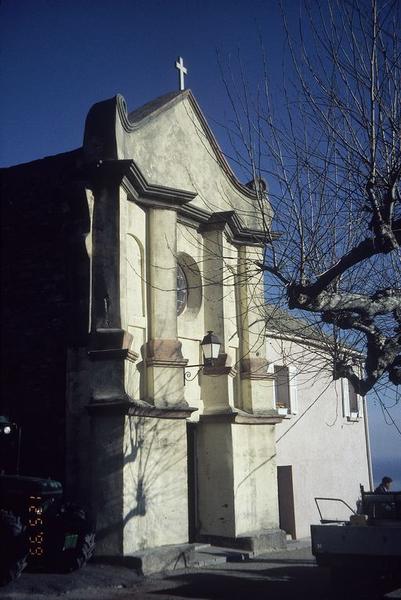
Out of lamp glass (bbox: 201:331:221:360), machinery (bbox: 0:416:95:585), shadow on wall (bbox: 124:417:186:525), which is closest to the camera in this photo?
machinery (bbox: 0:416:95:585)

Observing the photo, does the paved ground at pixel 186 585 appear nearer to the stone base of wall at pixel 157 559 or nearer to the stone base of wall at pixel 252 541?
the stone base of wall at pixel 157 559

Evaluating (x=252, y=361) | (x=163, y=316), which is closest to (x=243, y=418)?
(x=252, y=361)

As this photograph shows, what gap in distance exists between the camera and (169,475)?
41.5 ft

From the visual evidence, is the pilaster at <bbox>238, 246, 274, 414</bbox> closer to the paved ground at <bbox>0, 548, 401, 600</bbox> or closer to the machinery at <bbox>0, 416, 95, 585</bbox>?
the paved ground at <bbox>0, 548, 401, 600</bbox>

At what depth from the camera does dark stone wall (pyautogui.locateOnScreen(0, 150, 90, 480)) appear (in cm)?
1244

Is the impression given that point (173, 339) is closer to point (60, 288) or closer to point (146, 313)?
point (146, 313)

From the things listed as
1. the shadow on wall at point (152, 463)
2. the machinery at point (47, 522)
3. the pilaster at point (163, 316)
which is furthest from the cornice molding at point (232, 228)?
the machinery at point (47, 522)

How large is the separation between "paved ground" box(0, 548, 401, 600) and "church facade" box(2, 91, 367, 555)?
2.50 feet

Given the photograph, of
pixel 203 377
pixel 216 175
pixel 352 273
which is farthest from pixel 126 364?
pixel 216 175

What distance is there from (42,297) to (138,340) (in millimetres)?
1993

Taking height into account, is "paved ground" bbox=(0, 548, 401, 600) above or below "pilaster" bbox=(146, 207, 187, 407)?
below

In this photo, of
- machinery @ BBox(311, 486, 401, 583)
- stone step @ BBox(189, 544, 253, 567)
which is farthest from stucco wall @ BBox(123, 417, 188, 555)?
machinery @ BBox(311, 486, 401, 583)

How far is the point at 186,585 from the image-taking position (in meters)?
10.6

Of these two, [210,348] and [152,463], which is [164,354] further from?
[152,463]
